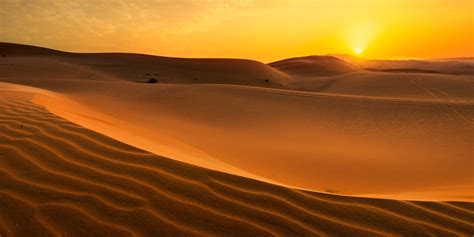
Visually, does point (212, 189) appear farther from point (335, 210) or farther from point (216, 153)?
point (216, 153)

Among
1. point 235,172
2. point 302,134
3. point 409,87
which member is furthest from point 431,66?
point 235,172

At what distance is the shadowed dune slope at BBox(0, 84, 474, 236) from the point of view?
2.30 meters

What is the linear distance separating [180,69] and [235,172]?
33.3m

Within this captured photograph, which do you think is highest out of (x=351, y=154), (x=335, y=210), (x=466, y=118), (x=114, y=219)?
(x=466, y=118)

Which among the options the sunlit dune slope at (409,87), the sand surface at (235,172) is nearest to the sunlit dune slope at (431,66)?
the sunlit dune slope at (409,87)

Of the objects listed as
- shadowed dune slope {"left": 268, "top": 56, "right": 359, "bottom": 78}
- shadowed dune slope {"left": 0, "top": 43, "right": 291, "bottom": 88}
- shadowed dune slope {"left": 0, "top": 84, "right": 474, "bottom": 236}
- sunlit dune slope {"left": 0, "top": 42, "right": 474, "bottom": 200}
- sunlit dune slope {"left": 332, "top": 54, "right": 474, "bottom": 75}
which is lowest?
shadowed dune slope {"left": 0, "top": 84, "right": 474, "bottom": 236}

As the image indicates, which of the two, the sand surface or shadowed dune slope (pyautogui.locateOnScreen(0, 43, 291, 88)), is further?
shadowed dune slope (pyautogui.locateOnScreen(0, 43, 291, 88))

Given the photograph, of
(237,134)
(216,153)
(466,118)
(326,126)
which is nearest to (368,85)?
(466,118)

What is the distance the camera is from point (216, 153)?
17.8 ft

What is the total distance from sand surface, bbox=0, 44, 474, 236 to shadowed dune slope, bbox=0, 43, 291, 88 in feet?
61.6

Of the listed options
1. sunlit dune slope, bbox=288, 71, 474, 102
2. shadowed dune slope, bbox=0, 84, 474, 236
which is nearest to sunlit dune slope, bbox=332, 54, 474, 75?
sunlit dune slope, bbox=288, 71, 474, 102

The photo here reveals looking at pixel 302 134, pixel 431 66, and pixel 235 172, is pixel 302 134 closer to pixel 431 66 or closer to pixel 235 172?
pixel 235 172

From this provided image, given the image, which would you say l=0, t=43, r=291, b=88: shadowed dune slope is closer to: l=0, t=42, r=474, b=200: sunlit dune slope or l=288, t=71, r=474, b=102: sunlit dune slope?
l=288, t=71, r=474, b=102: sunlit dune slope

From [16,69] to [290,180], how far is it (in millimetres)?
25167
